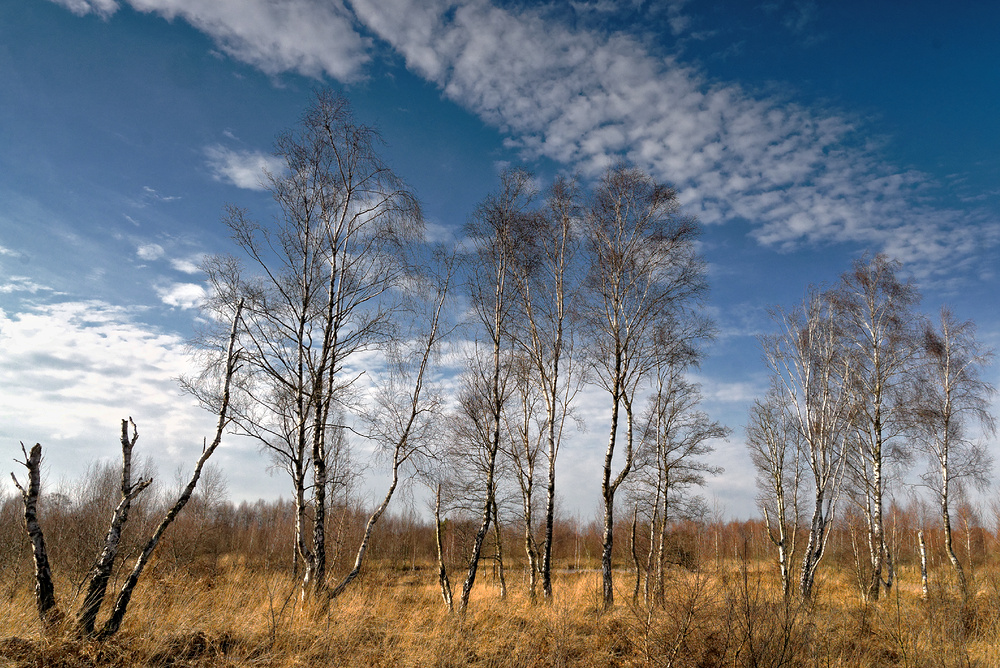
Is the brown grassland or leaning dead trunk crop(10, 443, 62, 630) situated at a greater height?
leaning dead trunk crop(10, 443, 62, 630)

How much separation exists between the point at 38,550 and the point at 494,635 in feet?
20.1

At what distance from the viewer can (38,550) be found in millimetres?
5832

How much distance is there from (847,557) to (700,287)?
29422 millimetres

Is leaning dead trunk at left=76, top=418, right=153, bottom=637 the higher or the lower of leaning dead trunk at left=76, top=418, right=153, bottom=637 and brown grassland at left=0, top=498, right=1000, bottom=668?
the higher

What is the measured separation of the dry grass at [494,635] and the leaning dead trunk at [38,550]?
0.25 m

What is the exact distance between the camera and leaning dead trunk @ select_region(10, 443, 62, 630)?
5684 mm

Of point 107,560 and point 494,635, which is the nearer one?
point 107,560

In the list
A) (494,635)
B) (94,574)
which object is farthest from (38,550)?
(494,635)

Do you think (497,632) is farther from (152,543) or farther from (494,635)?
(152,543)

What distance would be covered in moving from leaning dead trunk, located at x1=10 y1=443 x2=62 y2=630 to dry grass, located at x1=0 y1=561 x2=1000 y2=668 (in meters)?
0.25

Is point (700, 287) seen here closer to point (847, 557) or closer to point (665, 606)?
point (665, 606)

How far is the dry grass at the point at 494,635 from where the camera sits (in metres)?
5.80

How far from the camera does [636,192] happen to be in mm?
13297

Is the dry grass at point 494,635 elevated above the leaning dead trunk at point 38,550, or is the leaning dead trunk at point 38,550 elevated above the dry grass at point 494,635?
the leaning dead trunk at point 38,550
